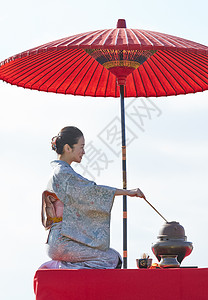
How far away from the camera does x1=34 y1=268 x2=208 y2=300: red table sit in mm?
5121

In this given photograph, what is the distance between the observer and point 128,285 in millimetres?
5125

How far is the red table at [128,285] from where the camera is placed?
16.8 feet

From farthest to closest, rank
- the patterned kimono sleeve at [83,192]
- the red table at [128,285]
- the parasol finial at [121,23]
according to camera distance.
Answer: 1. the parasol finial at [121,23]
2. the patterned kimono sleeve at [83,192]
3. the red table at [128,285]

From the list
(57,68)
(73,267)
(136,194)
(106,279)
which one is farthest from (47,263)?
(57,68)

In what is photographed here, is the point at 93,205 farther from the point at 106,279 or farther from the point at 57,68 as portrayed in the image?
the point at 57,68

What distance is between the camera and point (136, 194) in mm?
5422

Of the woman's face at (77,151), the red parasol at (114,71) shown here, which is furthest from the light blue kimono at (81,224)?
the red parasol at (114,71)

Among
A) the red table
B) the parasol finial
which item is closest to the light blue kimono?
the red table

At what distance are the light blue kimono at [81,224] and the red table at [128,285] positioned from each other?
0.29 metres

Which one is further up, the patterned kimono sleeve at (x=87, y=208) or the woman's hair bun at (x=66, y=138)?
the woman's hair bun at (x=66, y=138)

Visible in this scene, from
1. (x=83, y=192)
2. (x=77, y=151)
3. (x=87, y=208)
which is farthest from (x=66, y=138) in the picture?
(x=87, y=208)

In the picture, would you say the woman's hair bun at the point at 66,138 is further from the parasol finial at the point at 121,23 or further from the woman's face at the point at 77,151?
the parasol finial at the point at 121,23

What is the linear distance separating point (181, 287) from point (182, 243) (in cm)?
77

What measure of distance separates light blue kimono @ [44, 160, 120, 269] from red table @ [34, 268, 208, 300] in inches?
11.6
